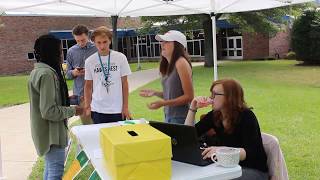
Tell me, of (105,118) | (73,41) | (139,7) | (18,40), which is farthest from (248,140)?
(73,41)

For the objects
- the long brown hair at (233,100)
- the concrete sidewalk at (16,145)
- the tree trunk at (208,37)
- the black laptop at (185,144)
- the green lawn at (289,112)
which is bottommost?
the concrete sidewalk at (16,145)

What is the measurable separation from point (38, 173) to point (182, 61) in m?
2.87


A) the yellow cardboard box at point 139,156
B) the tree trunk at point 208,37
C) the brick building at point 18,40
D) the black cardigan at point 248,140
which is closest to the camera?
the yellow cardboard box at point 139,156

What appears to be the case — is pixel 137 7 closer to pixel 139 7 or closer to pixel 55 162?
pixel 139 7

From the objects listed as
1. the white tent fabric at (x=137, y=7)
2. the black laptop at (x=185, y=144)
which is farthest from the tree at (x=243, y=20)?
the black laptop at (x=185, y=144)

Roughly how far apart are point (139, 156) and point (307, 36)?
944 inches

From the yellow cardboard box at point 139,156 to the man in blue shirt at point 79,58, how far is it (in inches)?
129

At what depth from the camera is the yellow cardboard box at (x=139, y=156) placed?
7.31 feet

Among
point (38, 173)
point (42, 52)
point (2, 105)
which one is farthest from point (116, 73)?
point (2, 105)

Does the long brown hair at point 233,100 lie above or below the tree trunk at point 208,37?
below

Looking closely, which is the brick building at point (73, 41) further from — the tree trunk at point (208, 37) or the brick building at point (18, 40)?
the tree trunk at point (208, 37)

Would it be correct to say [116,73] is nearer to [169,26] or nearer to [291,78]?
[291,78]

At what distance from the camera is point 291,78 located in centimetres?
1802

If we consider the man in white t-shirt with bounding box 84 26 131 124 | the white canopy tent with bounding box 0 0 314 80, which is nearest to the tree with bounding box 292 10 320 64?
the white canopy tent with bounding box 0 0 314 80
